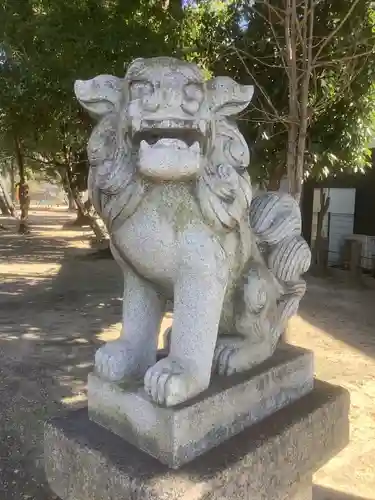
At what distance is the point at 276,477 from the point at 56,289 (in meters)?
5.54

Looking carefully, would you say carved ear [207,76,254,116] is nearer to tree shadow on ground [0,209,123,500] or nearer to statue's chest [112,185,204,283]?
statue's chest [112,185,204,283]

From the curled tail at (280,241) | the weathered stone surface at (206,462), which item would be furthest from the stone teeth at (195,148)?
the weathered stone surface at (206,462)

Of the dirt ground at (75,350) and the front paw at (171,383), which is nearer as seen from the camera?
the front paw at (171,383)

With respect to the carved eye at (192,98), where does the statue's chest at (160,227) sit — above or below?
below

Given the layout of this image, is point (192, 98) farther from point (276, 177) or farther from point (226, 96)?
point (276, 177)

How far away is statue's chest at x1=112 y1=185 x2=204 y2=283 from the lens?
4.35 ft

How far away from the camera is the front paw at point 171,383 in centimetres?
131

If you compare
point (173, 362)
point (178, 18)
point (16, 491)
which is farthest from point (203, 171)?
point (178, 18)

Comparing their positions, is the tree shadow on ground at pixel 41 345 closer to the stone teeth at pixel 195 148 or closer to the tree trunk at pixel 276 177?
the stone teeth at pixel 195 148

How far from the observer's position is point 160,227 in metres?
1.34

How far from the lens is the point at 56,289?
21.9 feet

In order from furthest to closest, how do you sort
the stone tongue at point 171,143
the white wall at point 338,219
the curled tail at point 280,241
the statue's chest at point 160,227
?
the white wall at point 338,219 → the curled tail at point 280,241 → the statue's chest at point 160,227 → the stone tongue at point 171,143

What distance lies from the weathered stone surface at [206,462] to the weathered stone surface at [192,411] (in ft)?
0.08

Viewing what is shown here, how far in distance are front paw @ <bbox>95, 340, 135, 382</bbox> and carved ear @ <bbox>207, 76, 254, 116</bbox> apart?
730 millimetres
